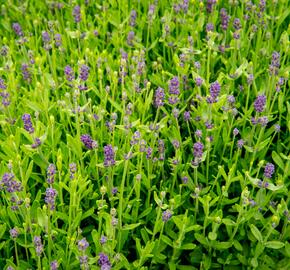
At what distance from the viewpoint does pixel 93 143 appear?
6.67 feet

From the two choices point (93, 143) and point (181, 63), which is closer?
point (93, 143)

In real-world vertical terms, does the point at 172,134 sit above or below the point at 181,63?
below

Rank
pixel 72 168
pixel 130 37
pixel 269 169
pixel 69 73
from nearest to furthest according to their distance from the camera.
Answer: pixel 72 168 < pixel 269 169 < pixel 69 73 < pixel 130 37

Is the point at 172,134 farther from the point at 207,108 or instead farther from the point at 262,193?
the point at 262,193

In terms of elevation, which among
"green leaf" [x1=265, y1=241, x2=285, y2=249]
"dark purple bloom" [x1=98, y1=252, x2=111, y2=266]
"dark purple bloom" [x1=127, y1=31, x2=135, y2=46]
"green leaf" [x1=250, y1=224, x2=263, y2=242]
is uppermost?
"dark purple bloom" [x1=127, y1=31, x2=135, y2=46]

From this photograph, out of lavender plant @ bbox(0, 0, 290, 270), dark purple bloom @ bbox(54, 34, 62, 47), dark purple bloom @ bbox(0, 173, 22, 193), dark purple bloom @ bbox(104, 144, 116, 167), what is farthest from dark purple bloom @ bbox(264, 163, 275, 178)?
dark purple bloom @ bbox(54, 34, 62, 47)

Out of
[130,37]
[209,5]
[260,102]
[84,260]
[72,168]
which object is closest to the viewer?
[84,260]

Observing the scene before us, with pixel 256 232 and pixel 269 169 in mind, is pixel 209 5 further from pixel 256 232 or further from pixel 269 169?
pixel 256 232

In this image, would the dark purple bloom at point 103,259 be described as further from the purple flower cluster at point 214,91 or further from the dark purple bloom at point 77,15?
the dark purple bloom at point 77,15

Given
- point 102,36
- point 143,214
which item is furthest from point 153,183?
point 102,36

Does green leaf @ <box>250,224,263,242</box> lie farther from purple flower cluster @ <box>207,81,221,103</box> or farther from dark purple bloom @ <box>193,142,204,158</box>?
purple flower cluster @ <box>207,81,221,103</box>

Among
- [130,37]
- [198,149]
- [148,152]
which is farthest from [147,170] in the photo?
[130,37]

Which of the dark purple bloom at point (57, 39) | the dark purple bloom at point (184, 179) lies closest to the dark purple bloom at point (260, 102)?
the dark purple bloom at point (184, 179)

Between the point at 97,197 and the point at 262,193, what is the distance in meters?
0.73
